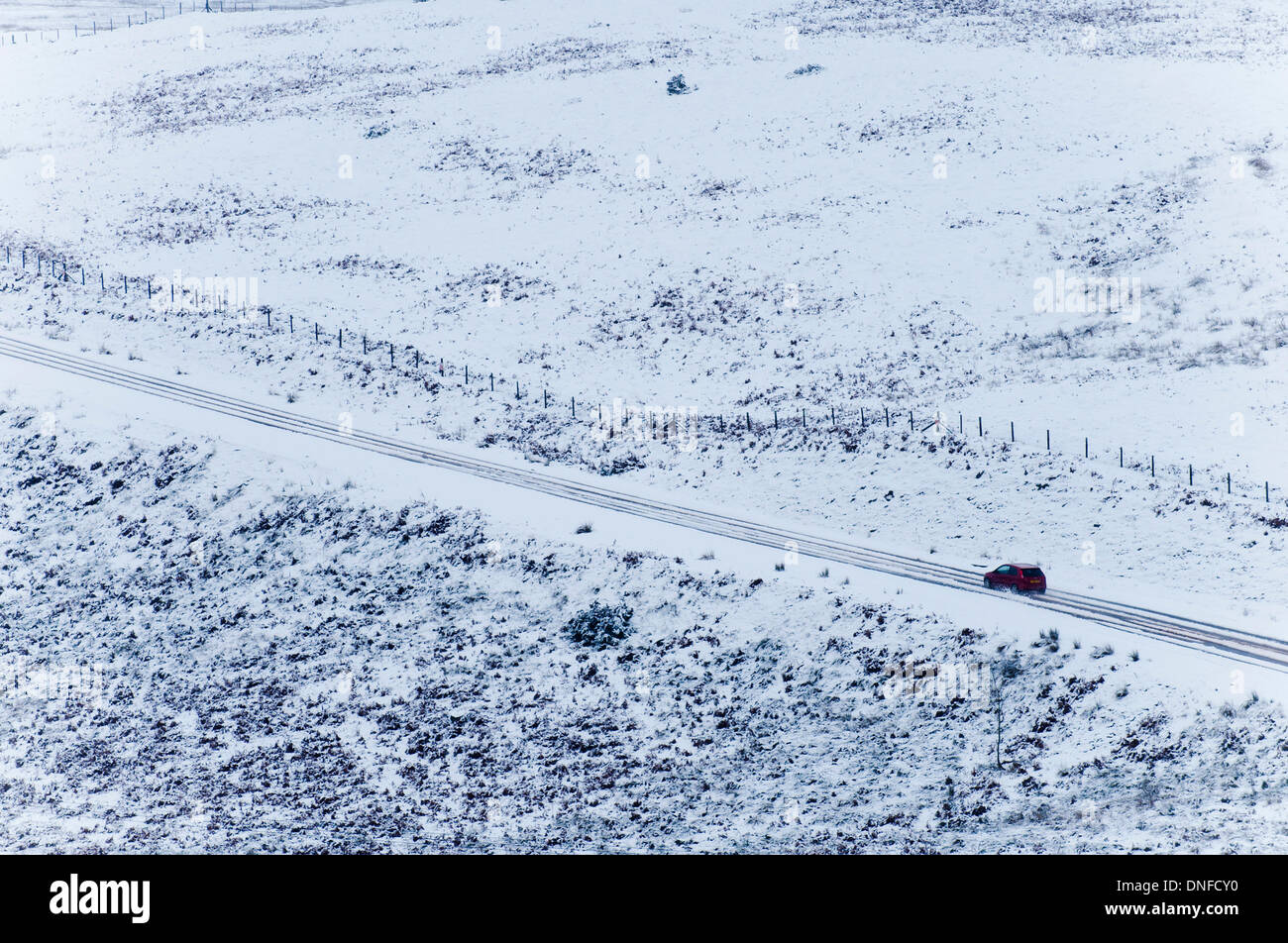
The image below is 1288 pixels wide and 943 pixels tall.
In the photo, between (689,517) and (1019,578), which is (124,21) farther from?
(1019,578)

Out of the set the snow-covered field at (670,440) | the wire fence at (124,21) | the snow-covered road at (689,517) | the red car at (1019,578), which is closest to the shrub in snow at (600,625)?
the snow-covered field at (670,440)

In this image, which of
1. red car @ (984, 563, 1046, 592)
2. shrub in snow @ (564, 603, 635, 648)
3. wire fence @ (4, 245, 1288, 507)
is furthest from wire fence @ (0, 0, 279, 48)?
red car @ (984, 563, 1046, 592)

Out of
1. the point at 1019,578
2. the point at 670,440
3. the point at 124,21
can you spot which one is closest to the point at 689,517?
the point at 670,440

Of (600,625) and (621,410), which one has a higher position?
Result: (621,410)
